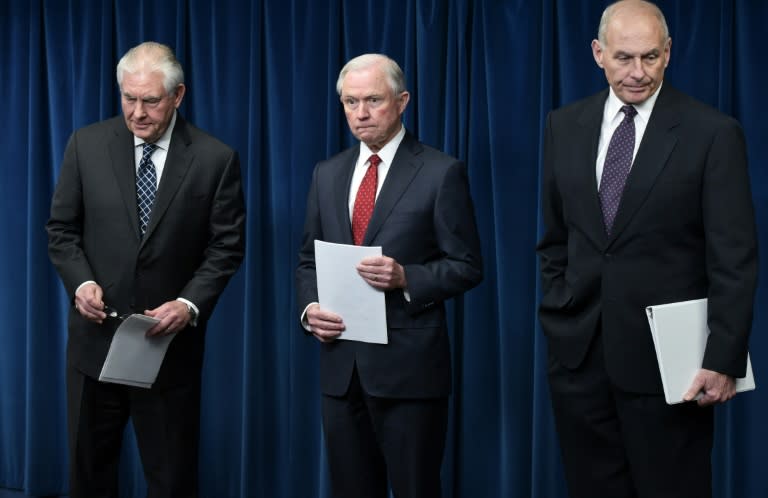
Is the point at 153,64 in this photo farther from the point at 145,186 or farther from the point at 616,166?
the point at 616,166

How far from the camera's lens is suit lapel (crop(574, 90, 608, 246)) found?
2.30 m

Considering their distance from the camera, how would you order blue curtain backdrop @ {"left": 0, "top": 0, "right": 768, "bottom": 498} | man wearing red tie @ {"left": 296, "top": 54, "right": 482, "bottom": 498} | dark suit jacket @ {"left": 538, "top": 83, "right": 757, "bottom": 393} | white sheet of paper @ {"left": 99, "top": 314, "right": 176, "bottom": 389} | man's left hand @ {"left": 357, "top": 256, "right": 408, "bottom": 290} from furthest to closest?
1. blue curtain backdrop @ {"left": 0, "top": 0, "right": 768, "bottom": 498}
2. white sheet of paper @ {"left": 99, "top": 314, "right": 176, "bottom": 389}
3. man wearing red tie @ {"left": 296, "top": 54, "right": 482, "bottom": 498}
4. man's left hand @ {"left": 357, "top": 256, "right": 408, "bottom": 290}
5. dark suit jacket @ {"left": 538, "top": 83, "right": 757, "bottom": 393}

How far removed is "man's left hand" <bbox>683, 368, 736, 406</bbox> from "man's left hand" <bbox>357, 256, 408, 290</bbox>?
78cm

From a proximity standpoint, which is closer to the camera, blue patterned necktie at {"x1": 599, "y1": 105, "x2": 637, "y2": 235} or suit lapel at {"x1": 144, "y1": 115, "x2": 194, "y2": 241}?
blue patterned necktie at {"x1": 599, "y1": 105, "x2": 637, "y2": 235}

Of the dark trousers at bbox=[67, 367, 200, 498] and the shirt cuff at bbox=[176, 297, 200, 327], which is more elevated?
the shirt cuff at bbox=[176, 297, 200, 327]

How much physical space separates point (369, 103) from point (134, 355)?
3.21ft

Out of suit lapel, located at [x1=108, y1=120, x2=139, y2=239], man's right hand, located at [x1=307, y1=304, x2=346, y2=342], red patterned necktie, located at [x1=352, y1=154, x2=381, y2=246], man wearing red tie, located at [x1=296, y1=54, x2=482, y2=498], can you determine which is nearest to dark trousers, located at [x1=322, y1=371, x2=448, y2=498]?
man wearing red tie, located at [x1=296, y1=54, x2=482, y2=498]

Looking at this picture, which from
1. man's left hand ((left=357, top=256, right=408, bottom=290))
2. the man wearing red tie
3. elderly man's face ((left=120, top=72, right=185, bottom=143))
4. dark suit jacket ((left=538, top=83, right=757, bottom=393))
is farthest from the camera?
elderly man's face ((left=120, top=72, right=185, bottom=143))

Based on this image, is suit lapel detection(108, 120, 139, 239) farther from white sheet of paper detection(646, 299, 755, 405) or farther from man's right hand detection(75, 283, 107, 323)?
white sheet of paper detection(646, 299, 755, 405)

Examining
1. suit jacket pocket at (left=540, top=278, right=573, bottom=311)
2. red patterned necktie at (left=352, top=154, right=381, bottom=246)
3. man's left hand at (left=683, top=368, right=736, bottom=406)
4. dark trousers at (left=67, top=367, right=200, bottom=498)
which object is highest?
red patterned necktie at (left=352, top=154, right=381, bottom=246)

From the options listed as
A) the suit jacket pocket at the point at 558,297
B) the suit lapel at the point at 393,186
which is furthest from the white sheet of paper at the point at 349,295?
the suit jacket pocket at the point at 558,297

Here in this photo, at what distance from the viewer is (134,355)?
2.69m

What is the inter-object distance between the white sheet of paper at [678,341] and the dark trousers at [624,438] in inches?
3.6

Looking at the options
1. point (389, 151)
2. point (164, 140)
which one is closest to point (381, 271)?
point (389, 151)
